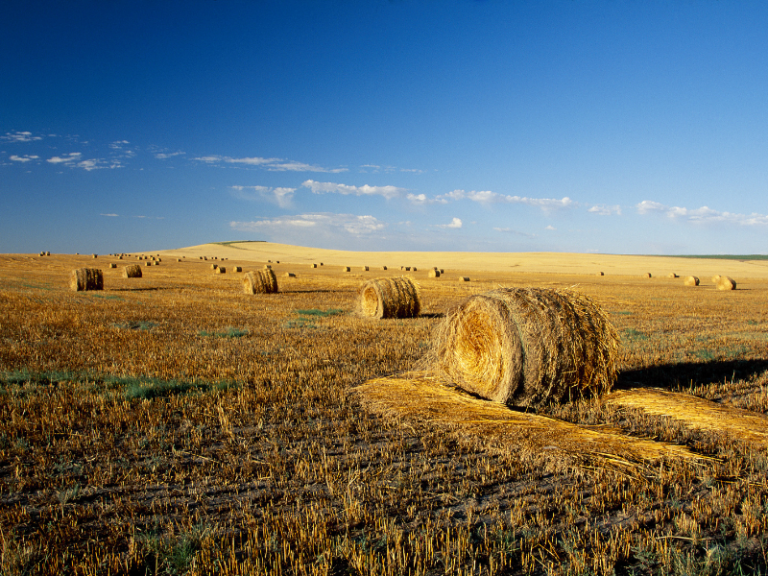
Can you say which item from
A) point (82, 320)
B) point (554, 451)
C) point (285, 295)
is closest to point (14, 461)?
point (554, 451)

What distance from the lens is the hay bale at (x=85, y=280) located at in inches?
989

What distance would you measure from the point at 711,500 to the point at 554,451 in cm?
136

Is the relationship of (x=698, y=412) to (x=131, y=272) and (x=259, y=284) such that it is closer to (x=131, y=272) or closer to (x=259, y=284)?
(x=259, y=284)

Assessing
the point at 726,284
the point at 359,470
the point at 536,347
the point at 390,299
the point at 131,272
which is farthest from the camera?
the point at 131,272

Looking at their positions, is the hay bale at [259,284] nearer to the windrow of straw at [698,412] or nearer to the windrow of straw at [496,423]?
the windrow of straw at [496,423]

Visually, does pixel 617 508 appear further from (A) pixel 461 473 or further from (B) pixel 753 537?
(A) pixel 461 473

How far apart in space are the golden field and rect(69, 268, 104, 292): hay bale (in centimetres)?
1717

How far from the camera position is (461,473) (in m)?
4.76

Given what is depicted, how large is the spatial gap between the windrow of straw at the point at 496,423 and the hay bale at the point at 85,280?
73.2 ft

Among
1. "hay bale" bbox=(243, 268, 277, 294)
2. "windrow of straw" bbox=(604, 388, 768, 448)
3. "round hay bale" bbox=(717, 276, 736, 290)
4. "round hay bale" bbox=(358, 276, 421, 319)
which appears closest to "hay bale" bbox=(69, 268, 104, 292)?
"hay bale" bbox=(243, 268, 277, 294)

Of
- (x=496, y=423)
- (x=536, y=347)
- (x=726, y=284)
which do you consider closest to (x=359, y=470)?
(x=496, y=423)

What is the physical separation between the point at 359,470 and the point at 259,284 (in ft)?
69.6

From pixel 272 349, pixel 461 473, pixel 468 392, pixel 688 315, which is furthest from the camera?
pixel 688 315

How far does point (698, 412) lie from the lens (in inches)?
251
